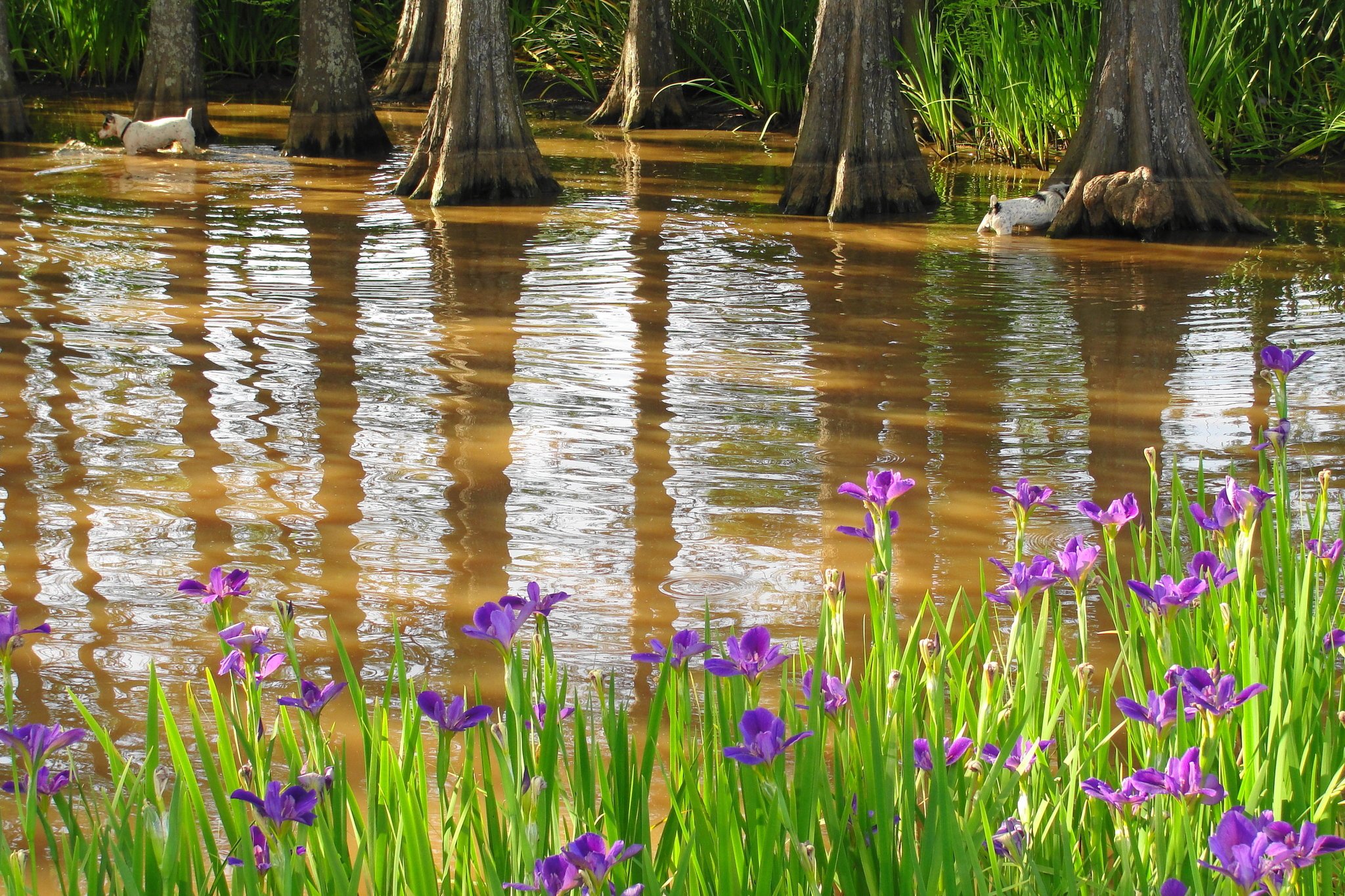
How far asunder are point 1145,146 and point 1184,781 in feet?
27.2

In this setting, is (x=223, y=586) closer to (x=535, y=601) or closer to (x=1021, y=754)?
(x=535, y=601)

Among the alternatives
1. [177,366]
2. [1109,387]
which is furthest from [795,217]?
[177,366]

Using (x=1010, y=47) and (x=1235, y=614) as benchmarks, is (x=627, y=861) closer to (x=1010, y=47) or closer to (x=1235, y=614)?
(x=1235, y=614)

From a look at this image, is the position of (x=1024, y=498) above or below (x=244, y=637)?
above

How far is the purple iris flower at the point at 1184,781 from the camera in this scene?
1559 millimetres

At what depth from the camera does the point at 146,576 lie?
12.8ft

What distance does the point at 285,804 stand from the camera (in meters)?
1.56

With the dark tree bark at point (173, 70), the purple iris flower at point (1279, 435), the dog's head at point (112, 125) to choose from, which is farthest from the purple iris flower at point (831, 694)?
the dark tree bark at point (173, 70)

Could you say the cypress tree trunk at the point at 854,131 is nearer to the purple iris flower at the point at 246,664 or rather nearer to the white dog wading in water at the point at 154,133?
the white dog wading in water at the point at 154,133

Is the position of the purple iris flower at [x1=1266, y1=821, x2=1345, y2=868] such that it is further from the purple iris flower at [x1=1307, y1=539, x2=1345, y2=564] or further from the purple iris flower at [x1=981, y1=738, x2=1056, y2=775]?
the purple iris flower at [x1=1307, y1=539, x2=1345, y2=564]

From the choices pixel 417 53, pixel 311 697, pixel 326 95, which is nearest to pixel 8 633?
pixel 311 697

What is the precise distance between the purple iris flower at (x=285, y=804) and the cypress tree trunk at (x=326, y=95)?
1203 cm

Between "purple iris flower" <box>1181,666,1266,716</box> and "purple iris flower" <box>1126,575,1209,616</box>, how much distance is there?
9.1 inches

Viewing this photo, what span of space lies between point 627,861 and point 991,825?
0.52 meters
